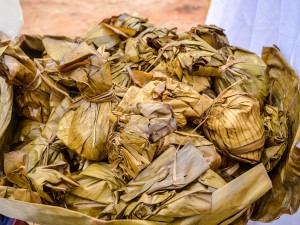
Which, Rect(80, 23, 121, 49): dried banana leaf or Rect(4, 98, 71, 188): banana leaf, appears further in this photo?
Rect(80, 23, 121, 49): dried banana leaf

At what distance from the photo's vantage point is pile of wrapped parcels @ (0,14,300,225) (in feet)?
2.38

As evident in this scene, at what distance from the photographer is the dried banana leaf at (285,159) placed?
80cm

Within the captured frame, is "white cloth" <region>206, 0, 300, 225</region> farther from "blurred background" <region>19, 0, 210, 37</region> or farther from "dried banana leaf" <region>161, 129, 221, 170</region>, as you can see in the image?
"blurred background" <region>19, 0, 210, 37</region>

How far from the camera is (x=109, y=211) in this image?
2.45 feet

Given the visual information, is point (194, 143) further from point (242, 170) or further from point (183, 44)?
point (183, 44)

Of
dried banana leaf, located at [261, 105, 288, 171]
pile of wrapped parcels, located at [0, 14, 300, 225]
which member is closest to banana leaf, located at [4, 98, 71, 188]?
pile of wrapped parcels, located at [0, 14, 300, 225]

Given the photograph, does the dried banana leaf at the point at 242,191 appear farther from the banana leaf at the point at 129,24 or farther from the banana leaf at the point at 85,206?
the banana leaf at the point at 129,24

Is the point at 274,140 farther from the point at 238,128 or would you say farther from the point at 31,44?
the point at 31,44

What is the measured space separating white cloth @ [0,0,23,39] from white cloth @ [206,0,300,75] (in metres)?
0.67

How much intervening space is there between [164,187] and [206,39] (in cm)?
45

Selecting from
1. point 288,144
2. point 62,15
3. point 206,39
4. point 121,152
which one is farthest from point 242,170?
point 62,15

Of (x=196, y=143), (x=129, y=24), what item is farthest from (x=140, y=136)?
(x=129, y=24)

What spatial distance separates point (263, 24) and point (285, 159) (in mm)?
474

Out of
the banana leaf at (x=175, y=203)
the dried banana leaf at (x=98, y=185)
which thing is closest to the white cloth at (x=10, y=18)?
the dried banana leaf at (x=98, y=185)
